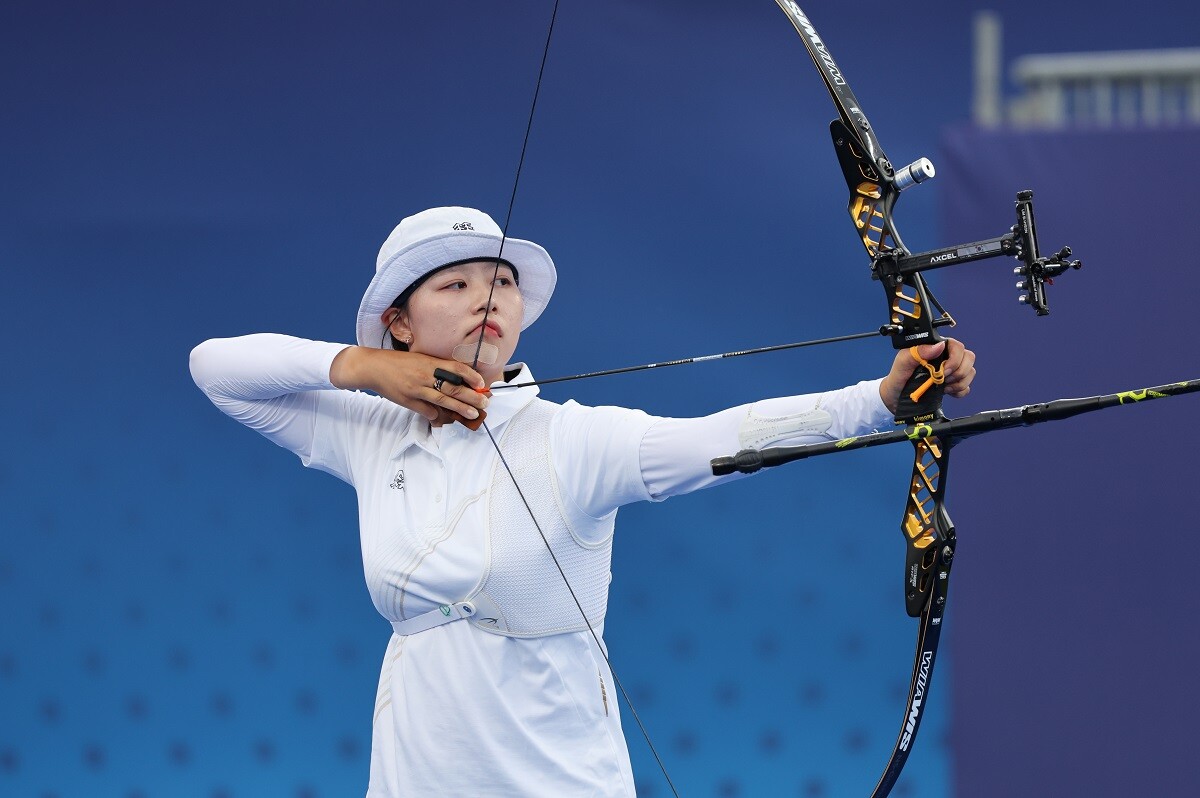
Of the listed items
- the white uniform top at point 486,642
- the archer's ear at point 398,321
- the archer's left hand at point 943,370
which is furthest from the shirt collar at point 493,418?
the archer's left hand at point 943,370

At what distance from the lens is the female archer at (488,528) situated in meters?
1.67

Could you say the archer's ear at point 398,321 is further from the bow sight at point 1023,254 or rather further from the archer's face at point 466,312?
the bow sight at point 1023,254

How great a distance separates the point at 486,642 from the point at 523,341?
1.44 metres

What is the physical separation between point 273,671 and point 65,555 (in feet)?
1.74

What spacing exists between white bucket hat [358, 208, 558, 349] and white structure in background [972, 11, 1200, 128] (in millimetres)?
1471

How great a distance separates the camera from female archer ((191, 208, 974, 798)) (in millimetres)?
1667

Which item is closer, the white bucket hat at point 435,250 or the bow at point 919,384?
the bow at point 919,384

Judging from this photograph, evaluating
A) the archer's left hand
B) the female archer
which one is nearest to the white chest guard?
the female archer

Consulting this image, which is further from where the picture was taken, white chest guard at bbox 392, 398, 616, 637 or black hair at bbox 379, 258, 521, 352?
black hair at bbox 379, 258, 521, 352

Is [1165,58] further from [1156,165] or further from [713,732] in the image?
[713,732]

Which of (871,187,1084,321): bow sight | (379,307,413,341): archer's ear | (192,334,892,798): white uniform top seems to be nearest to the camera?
(871,187,1084,321): bow sight

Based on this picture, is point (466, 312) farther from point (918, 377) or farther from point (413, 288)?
point (918, 377)

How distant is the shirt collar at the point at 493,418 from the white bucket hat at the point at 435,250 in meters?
0.15

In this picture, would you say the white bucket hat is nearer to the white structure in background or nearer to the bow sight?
the bow sight
